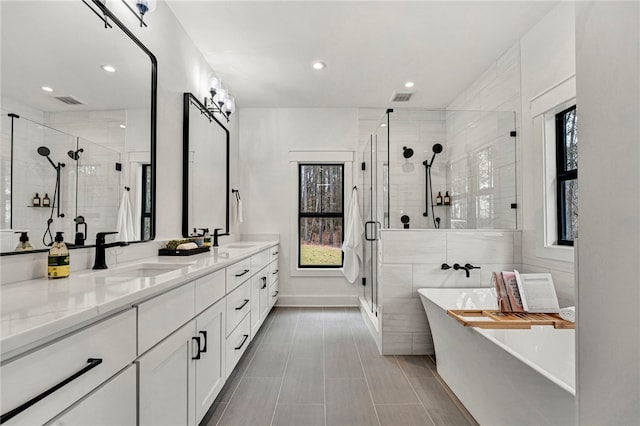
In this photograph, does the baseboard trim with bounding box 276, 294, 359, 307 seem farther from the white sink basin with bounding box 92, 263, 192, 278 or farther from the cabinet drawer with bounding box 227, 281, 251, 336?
the white sink basin with bounding box 92, 263, 192, 278

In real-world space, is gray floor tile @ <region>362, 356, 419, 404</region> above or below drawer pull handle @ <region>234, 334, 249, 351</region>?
below

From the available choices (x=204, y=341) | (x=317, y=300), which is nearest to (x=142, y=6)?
(x=204, y=341)

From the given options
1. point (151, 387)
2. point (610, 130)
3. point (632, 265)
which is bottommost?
point (151, 387)

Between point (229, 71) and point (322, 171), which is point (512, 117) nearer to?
point (322, 171)

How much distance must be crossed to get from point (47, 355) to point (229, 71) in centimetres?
322

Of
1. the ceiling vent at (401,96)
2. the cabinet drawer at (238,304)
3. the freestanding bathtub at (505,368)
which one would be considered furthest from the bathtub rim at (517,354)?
the ceiling vent at (401,96)

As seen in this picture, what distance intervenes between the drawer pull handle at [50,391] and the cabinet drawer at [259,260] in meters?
1.88

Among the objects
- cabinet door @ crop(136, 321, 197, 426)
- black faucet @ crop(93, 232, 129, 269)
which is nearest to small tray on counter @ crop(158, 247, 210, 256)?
black faucet @ crop(93, 232, 129, 269)

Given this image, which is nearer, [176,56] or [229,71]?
[176,56]

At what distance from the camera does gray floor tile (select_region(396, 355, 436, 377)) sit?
242cm

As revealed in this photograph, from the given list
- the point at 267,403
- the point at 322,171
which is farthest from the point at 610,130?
the point at 322,171

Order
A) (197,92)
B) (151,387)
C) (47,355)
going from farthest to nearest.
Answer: (197,92) < (151,387) < (47,355)

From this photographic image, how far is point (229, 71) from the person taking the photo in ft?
11.2

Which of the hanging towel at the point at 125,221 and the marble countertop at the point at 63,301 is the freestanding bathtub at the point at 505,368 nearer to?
the marble countertop at the point at 63,301
